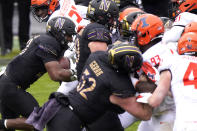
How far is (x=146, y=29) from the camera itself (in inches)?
228

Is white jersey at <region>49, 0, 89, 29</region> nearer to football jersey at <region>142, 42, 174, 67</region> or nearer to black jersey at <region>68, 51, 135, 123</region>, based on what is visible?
football jersey at <region>142, 42, 174, 67</region>

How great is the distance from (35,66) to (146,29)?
1423mm

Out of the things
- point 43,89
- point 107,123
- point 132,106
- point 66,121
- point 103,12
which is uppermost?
point 103,12

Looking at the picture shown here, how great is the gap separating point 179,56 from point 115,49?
2.19ft

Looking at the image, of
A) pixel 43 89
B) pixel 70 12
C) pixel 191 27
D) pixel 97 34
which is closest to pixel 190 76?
pixel 191 27

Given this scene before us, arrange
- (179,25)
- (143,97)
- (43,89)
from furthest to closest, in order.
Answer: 1. (43,89)
2. (179,25)
3. (143,97)

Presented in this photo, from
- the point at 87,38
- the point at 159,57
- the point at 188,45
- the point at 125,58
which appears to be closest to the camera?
the point at 125,58

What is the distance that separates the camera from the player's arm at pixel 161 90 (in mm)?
5109

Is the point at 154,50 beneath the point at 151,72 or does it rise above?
above

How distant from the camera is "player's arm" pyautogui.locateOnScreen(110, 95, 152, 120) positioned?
16.8ft

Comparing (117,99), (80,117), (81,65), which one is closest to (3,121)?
(81,65)

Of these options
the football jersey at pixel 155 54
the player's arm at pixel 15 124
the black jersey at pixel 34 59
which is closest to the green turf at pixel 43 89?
the player's arm at pixel 15 124

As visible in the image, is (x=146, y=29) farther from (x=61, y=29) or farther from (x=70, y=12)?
(x=70, y=12)

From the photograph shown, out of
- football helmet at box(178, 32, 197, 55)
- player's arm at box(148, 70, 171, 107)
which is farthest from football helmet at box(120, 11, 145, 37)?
player's arm at box(148, 70, 171, 107)
